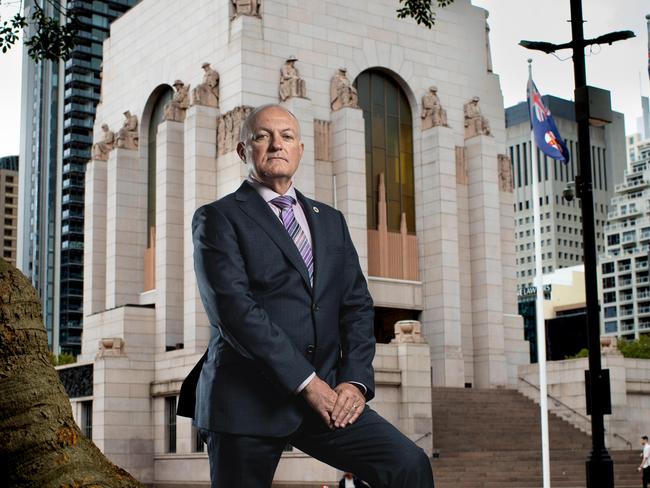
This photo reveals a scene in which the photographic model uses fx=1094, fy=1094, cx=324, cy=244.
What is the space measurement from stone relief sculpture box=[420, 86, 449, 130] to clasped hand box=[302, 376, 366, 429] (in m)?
47.2

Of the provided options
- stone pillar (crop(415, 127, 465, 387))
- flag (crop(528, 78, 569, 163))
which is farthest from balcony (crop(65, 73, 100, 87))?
flag (crop(528, 78, 569, 163))

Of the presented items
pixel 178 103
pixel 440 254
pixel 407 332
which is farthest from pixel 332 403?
pixel 178 103

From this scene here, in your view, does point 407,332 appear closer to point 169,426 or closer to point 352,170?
point 352,170

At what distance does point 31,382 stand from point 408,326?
35.2 m

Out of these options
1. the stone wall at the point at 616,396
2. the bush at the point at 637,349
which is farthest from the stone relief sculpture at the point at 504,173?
the bush at the point at 637,349

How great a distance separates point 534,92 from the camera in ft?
82.6

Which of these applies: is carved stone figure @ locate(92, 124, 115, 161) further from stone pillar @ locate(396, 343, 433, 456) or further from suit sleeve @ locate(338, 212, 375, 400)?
suit sleeve @ locate(338, 212, 375, 400)

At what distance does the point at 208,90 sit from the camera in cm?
4769

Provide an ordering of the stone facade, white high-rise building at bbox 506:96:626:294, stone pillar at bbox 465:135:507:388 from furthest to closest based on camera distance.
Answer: white high-rise building at bbox 506:96:626:294 < stone pillar at bbox 465:135:507:388 < the stone facade

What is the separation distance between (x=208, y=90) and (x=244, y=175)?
5.23 metres

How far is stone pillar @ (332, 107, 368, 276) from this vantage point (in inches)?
1885

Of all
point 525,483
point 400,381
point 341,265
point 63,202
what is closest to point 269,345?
point 341,265

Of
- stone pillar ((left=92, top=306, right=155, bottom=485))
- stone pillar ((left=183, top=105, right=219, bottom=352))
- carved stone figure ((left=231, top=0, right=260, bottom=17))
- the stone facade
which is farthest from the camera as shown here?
carved stone figure ((left=231, top=0, right=260, bottom=17))

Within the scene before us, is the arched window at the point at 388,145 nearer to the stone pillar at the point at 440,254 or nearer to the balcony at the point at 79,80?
the stone pillar at the point at 440,254
